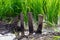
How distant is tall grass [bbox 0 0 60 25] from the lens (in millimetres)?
4406

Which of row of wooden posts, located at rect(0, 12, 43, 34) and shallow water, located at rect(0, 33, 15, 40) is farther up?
row of wooden posts, located at rect(0, 12, 43, 34)

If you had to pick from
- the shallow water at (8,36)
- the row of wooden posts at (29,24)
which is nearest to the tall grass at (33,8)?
the row of wooden posts at (29,24)

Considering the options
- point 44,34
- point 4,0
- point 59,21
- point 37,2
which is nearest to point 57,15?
point 59,21

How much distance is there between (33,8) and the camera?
449 cm

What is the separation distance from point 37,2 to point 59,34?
85 centimetres

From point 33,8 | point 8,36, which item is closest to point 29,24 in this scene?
point 8,36

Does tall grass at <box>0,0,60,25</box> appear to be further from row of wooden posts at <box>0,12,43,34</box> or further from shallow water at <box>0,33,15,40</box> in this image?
shallow water at <box>0,33,15,40</box>

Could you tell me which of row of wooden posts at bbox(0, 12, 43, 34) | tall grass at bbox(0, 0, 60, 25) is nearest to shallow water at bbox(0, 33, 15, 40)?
row of wooden posts at bbox(0, 12, 43, 34)

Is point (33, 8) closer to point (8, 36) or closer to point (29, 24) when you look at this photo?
point (29, 24)

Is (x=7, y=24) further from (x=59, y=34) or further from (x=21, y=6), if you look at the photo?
(x=59, y=34)

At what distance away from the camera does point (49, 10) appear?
14.3 feet

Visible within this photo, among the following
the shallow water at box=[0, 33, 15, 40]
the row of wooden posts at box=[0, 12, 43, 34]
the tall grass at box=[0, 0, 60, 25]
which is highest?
the tall grass at box=[0, 0, 60, 25]

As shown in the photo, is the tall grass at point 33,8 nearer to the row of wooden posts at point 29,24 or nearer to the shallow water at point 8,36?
the row of wooden posts at point 29,24

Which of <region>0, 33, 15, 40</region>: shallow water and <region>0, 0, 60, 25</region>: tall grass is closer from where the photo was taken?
<region>0, 33, 15, 40</region>: shallow water
